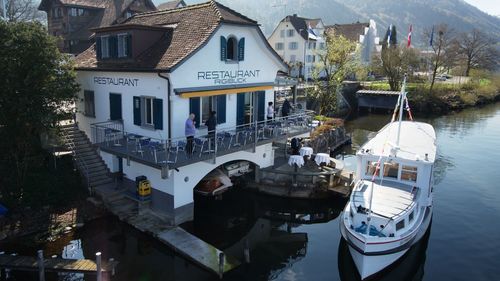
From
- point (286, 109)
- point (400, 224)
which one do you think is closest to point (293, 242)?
point (400, 224)

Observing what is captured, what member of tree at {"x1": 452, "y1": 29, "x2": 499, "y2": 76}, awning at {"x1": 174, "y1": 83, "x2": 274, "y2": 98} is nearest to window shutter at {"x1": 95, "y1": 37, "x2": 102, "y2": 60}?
awning at {"x1": 174, "y1": 83, "x2": 274, "y2": 98}

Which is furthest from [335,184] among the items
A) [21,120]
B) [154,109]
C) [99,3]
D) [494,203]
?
[99,3]

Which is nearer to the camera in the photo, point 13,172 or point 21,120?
point 21,120

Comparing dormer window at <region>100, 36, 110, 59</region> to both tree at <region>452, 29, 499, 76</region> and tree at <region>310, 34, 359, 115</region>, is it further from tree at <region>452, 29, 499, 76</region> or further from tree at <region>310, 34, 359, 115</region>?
tree at <region>452, 29, 499, 76</region>

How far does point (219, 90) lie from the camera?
846 inches

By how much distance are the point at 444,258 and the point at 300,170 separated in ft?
32.4

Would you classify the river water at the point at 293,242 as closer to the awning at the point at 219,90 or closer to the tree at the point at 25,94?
the tree at the point at 25,94

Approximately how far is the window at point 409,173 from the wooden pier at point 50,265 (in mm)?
14367

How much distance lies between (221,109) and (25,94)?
9.82 meters

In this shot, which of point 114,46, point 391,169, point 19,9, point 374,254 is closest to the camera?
point 374,254

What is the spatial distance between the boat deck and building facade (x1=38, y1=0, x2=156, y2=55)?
37933mm

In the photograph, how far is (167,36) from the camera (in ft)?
72.6

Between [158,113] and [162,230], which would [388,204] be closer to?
[162,230]

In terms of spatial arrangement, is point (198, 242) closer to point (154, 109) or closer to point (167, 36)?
point (154, 109)
